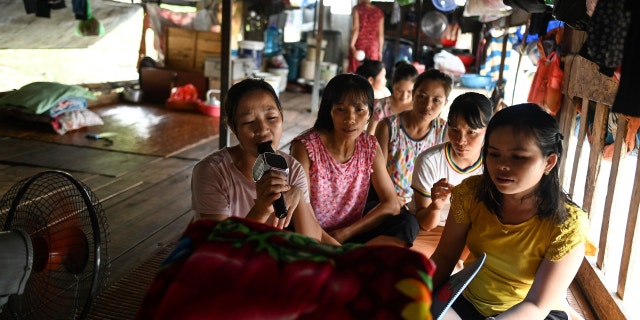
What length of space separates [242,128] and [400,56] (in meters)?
9.67

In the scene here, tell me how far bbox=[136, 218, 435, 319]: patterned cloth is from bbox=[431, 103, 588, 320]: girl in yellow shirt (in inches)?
40.4

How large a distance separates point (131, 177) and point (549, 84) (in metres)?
3.75

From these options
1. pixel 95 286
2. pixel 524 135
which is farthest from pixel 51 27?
pixel 524 135

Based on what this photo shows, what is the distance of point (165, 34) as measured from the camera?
10195 millimetres

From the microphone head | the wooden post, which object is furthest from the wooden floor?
the microphone head

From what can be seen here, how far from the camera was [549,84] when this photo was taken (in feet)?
14.3

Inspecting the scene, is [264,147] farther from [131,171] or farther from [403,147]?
[131,171]

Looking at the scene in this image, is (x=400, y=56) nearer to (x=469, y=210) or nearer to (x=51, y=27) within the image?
(x=51, y=27)

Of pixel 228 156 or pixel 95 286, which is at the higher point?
pixel 228 156

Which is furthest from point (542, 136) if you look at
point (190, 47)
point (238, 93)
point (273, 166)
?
point (190, 47)

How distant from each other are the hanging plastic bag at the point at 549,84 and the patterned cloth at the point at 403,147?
4.09 ft

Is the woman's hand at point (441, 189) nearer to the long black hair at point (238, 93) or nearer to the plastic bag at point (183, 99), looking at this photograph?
the long black hair at point (238, 93)

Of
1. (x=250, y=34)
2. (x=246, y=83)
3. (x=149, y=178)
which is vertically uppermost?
(x=246, y=83)

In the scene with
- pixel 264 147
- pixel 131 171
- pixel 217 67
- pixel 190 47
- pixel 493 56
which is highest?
pixel 264 147
